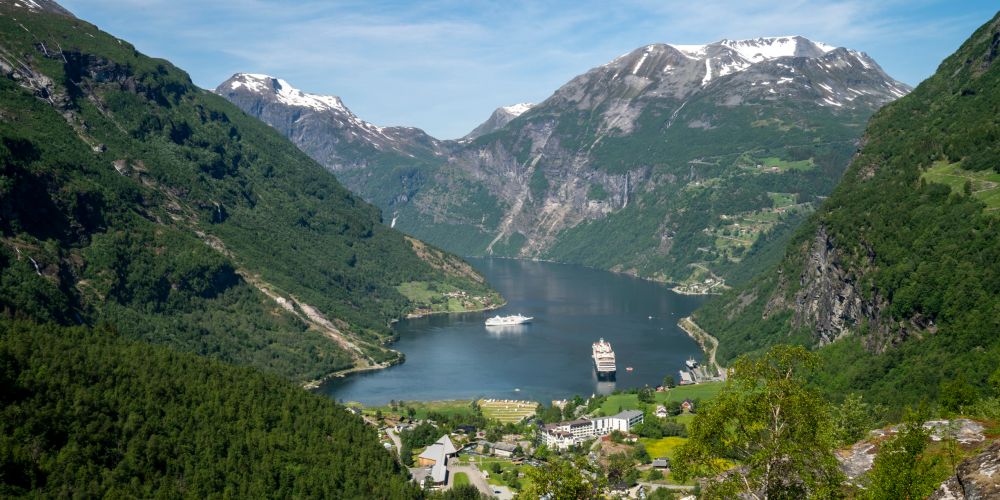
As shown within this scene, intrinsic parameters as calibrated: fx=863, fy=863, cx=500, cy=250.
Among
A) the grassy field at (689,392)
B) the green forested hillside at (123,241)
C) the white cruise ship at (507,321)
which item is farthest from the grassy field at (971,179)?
the white cruise ship at (507,321)

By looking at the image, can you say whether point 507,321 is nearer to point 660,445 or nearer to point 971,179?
point 660,445

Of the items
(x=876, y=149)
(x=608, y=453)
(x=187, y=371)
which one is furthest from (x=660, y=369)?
(x=187, y=371)

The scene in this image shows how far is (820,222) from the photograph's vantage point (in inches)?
5531

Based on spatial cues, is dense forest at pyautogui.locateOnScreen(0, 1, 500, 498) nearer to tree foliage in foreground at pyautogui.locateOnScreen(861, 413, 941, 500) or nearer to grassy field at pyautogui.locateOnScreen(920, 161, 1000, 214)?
tree foliage in foreground at pyautogui.locateOnScreen(861, 413, 941, 500)

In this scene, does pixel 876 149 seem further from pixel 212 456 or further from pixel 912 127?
pixel 212 456

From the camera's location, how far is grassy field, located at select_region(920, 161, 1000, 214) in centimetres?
9831

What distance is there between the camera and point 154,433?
71.7 m

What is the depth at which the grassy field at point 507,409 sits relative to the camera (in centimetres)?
11500

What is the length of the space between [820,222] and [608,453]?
7158 cm

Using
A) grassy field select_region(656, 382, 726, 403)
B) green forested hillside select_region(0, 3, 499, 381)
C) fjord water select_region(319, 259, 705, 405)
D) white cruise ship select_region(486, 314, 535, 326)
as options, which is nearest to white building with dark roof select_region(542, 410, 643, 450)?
grassy field select_region(656, 382, 726, 403)

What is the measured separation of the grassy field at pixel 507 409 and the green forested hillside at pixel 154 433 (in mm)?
29904

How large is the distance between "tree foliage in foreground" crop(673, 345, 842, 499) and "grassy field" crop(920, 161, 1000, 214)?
83957 millimetres

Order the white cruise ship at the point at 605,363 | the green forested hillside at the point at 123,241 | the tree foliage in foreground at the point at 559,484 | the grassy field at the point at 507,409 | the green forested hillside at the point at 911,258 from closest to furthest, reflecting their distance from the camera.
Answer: the tree foliage in foreground at the point at 559,484, the green forested hillside at the point at 911,258, the grassy field at the point at 507,409, the green forested hillside at the point at 123,241, the white cruise ship at the point at 605,363

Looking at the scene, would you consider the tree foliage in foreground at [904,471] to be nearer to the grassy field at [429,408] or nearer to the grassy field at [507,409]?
the grassy field at [507,409]
